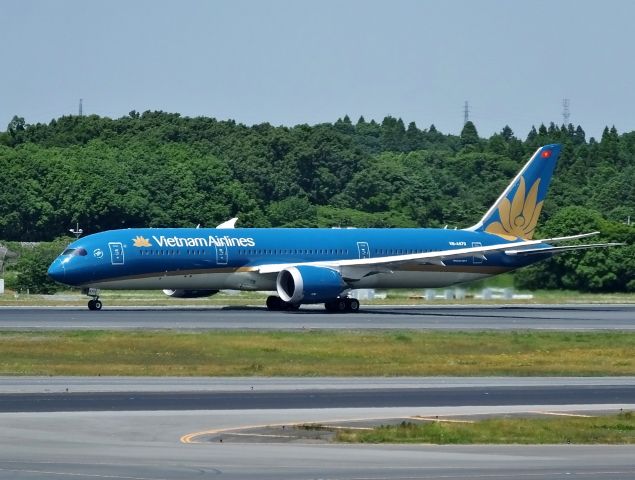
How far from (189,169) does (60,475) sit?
13196 cm

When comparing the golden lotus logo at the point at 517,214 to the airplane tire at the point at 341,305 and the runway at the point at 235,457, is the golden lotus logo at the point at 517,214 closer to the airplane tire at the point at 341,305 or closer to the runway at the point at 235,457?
the airplane tire at the point at 341,305

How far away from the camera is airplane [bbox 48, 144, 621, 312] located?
73312mm

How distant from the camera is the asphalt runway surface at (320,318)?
6281cm

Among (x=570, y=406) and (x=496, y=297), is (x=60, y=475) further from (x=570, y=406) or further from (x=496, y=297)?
(x=496, y=297)

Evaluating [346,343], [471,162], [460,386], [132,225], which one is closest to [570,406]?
[460,386]

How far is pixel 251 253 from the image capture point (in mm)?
76500

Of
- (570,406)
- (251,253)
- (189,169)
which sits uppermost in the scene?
(189,169)

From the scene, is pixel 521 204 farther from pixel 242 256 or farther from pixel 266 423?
pixel 266 423

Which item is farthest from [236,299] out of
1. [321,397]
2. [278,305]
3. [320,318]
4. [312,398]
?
[312,398]

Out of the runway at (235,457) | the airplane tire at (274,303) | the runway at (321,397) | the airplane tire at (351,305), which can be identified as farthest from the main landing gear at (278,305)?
the runway at (235,457)

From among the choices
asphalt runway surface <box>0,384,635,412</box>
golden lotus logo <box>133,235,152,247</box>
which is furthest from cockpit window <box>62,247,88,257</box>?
asphalt runway surface <box>0,384,635,412</box>

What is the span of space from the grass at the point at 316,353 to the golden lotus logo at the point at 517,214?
25.1 metres

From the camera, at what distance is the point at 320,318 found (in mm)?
70188

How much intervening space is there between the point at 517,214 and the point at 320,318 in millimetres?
19649
